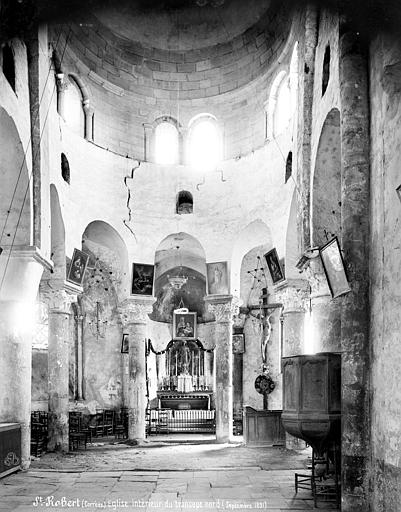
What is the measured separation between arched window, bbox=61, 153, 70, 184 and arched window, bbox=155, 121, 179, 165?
3.86 meters

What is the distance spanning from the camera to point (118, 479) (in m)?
12.0

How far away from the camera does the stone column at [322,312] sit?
11.3 metres

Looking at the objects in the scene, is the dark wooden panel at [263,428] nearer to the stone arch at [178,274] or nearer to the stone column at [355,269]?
the stone arch at [178,274]

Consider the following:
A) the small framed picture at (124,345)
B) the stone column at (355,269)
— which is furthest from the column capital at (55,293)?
the stone column at (355,269)

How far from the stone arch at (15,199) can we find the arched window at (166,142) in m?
7.77

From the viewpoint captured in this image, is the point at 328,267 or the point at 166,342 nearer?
the point at 328,267

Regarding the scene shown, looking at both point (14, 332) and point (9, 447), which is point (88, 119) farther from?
point (9, 447)

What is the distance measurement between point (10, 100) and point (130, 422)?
11.2 metres

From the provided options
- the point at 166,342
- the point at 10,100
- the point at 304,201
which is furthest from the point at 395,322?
the point at 166,342

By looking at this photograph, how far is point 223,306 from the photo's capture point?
19.8 m

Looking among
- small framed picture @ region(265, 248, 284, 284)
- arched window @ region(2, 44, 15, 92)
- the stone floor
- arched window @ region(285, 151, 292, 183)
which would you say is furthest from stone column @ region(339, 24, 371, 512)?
small framed picture @ region(265, 248, 284, 284)

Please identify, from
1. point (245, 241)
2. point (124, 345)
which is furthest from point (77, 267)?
point (124, 345)

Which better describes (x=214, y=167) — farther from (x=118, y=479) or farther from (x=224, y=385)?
(x=118, y=479)

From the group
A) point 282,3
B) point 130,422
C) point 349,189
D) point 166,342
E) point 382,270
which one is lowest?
point 130,422
